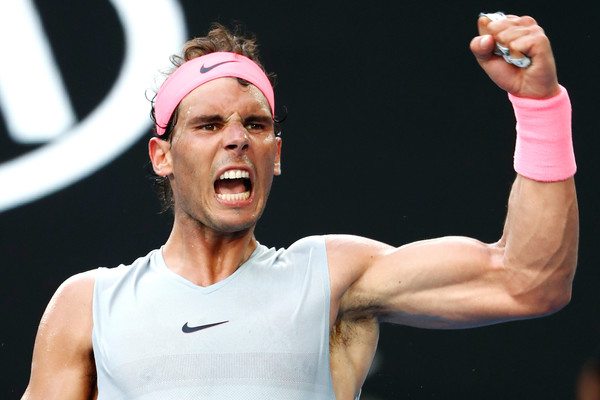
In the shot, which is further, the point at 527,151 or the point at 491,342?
the point at 491,342

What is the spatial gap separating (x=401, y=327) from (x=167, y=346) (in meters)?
1.13

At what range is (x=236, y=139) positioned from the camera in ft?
7.79

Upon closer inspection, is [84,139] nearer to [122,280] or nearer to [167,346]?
[122,280]

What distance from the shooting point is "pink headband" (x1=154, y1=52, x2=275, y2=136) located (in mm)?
2500

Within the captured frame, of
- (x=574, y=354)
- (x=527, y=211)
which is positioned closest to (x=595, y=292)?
(x=574, y=354)

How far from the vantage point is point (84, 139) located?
3217 mm

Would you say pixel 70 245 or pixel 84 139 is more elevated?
pixel 84 139

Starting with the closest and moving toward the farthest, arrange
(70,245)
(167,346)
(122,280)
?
(167,346)
(122,280)
(70,245)

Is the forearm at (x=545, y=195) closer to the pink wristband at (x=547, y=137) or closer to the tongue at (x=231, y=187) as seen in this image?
the pink wristband at (x=547, y=137)

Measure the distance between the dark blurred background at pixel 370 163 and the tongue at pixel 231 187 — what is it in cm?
77

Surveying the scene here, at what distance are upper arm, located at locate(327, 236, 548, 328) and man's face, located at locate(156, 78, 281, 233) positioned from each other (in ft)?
0.84

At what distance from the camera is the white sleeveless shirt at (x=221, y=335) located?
228cm

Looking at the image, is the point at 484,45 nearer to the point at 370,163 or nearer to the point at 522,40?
the point at 522,40

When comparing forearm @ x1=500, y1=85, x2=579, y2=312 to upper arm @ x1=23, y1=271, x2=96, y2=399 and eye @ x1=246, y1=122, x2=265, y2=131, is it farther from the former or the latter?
upper arm @ x1=23, y1=271, x2=96, y2=399
